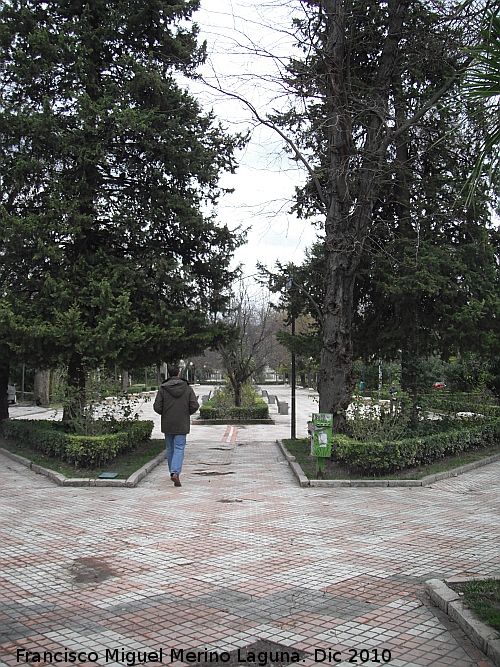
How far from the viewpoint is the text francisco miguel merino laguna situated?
381 cm

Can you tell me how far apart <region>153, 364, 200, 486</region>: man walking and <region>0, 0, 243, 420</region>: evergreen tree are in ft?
10.7

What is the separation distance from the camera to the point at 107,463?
12.3 meters

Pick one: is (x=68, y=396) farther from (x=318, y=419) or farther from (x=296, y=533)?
(x=296, y=533)

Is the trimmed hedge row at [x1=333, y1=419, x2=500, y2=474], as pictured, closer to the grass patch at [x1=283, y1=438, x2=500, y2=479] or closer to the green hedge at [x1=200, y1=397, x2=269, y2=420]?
the grass patch at [x1=283, y1=438, x2=500, y2=479]

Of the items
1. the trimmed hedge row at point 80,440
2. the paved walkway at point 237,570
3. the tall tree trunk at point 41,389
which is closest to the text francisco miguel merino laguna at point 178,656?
the paved walkway at point 237,570

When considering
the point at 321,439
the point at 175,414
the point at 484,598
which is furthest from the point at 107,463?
the point at 484,598

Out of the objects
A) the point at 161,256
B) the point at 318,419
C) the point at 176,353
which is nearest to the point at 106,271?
the point at 161,256

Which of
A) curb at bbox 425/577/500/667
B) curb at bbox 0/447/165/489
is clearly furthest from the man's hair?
curb at bbox 425/577/500/667

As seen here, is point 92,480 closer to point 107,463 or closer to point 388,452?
point 107,463

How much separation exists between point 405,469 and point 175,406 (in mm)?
4743

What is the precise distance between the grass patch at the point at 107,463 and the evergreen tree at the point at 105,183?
7.14 feet

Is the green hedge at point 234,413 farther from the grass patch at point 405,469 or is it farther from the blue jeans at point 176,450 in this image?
the blue jeans at point 176,450

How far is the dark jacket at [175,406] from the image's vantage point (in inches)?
407

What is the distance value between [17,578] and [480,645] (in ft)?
12.8
